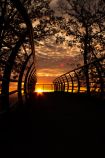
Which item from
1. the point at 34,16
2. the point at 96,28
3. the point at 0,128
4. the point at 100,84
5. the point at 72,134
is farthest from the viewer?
the point at 96,28

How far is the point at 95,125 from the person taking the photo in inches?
221

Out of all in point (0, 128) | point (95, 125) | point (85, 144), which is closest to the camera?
point (85, 144)

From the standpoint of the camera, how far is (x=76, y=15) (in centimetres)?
3344

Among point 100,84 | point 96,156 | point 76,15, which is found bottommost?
point 96,156

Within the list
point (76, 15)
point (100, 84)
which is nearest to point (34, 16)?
point (76, 15)

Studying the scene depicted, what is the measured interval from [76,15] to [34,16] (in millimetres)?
7722

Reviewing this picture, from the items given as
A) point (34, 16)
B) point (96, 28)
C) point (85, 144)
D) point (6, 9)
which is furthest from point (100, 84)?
point (96, 28)

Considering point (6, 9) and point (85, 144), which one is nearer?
point (85, 144)

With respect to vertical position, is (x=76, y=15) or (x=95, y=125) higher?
(x=76, y=15)

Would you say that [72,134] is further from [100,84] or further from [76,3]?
[76,3]

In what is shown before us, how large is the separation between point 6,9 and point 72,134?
19.1 meters

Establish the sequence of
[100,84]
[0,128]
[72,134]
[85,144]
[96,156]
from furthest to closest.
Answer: [100,84] < [0,128] < [72,134] < [85,144] < [96,156]

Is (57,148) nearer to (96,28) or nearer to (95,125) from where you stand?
(95,125)

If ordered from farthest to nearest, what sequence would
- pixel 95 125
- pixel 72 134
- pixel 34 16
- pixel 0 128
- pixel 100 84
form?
pixel 34 16 < pixel 100 84 < pixel 95 125 < pixel 0 128 < pixel 72 134
